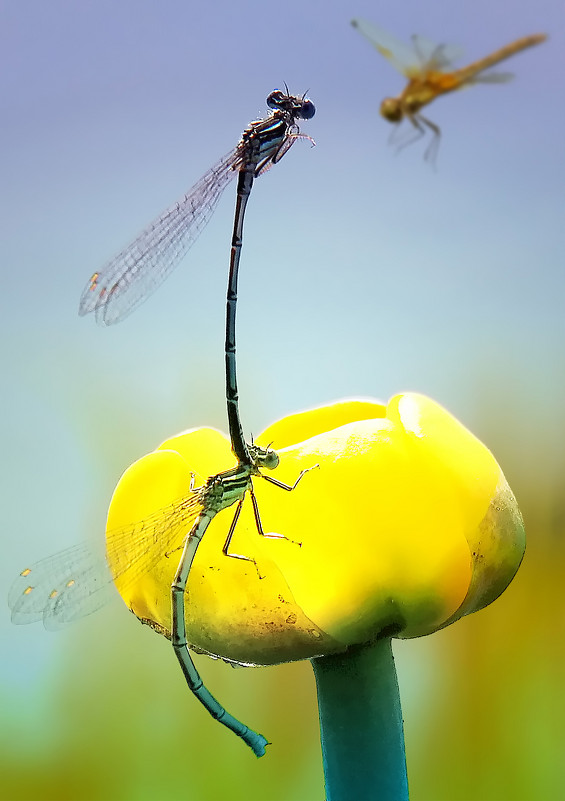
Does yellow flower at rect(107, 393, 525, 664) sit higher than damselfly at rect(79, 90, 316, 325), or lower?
lower

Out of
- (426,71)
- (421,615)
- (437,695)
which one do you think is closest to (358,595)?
(421,615)

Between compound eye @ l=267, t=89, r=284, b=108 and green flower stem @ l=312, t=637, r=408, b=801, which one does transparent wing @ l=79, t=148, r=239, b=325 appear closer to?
compound eye @ l=267, t=89, r=284, b=108

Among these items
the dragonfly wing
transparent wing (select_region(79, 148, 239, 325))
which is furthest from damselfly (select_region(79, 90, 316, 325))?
the dragonfly wing

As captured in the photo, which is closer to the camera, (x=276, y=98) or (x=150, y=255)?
(x=276, y=98)

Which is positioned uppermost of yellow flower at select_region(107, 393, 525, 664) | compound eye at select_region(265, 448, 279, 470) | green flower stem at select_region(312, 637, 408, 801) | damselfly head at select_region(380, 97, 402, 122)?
damselfly head at select_region(380, 97, 402, 122)

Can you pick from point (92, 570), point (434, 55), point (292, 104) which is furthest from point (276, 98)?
point (92, 570)

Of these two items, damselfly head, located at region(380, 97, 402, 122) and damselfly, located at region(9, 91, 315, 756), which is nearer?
damselfly head, located at region(380, 97, 402, 122)

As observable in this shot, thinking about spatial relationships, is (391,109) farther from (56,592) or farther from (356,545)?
(56,592)
